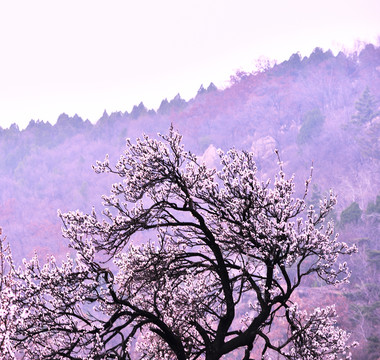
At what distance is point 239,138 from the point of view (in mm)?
91625

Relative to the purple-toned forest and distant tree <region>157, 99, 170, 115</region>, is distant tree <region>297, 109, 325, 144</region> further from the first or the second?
distant tree <region>157, 99, 170, 115</region>

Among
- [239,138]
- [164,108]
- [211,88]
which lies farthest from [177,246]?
[211,88]

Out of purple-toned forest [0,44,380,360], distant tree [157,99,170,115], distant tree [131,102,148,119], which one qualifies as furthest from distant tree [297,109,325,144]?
distant tree [131,102,148,119]

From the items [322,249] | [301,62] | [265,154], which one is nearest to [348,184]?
[265,154]

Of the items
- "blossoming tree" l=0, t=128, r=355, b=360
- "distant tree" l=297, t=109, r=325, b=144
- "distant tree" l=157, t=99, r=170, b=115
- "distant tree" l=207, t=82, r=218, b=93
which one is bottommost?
"blossoming tree" l=0, t=128, r=355, b=360

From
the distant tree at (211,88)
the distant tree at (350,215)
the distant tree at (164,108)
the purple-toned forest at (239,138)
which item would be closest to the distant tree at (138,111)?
the purple-toned forest at (239,138)

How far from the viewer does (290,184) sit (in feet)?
27.1

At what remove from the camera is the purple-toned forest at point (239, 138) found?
66.4 m

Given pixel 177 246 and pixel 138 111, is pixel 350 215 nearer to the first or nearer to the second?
pixel 177 246

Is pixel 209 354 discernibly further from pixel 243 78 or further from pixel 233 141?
pixel 243 78

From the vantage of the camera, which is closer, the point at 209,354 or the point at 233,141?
the point at 209,354

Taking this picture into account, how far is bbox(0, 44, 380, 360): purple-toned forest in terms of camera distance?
66438 millimetres

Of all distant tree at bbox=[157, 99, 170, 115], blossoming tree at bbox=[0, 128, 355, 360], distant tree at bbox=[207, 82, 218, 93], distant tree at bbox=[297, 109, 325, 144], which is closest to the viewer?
blossoming tree at bbox=[0, 128, 355, 360]

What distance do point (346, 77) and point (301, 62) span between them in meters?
10.9
